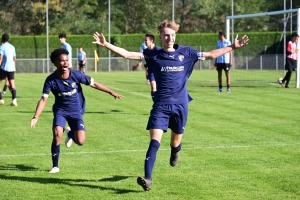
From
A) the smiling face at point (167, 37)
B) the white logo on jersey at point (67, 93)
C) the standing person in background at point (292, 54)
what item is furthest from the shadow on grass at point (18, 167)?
the standing person in background at point (292, 54)

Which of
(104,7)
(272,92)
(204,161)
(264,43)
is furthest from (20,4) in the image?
(204,161)

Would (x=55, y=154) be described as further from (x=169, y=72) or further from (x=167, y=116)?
(x=169, y=72)

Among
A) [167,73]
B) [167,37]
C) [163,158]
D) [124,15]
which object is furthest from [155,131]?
[124,15]

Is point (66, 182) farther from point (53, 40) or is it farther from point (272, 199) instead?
point (53, 40)

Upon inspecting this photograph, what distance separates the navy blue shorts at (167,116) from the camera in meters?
8.17

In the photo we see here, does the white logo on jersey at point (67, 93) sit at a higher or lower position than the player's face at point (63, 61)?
lower

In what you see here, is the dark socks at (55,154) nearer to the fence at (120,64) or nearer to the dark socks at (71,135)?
the dark socks at (71,135)

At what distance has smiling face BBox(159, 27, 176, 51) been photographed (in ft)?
26.6

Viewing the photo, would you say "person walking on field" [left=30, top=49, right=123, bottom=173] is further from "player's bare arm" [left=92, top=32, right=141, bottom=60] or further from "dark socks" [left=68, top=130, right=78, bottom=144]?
"player's bare arm" [left=92, top=32, right=141, bottom=60]

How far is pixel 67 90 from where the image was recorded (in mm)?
9164

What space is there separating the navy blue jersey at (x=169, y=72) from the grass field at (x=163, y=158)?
1086mm

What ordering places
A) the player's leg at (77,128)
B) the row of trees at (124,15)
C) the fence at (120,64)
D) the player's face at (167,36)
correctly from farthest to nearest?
1. the row of trees at (124,15)
2. the fence at (120,64)
3. the player's leg at (77,128)
4. the player's face at (167,36)

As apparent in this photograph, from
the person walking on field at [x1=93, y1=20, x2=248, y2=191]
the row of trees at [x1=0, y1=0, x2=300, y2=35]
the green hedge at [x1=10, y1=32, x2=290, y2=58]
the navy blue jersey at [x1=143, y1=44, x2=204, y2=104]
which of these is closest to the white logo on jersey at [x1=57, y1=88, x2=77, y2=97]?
the person walking on field at [x1=93, y1=20, x2=248, y2=191]

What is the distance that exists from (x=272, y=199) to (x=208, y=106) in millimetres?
11128
